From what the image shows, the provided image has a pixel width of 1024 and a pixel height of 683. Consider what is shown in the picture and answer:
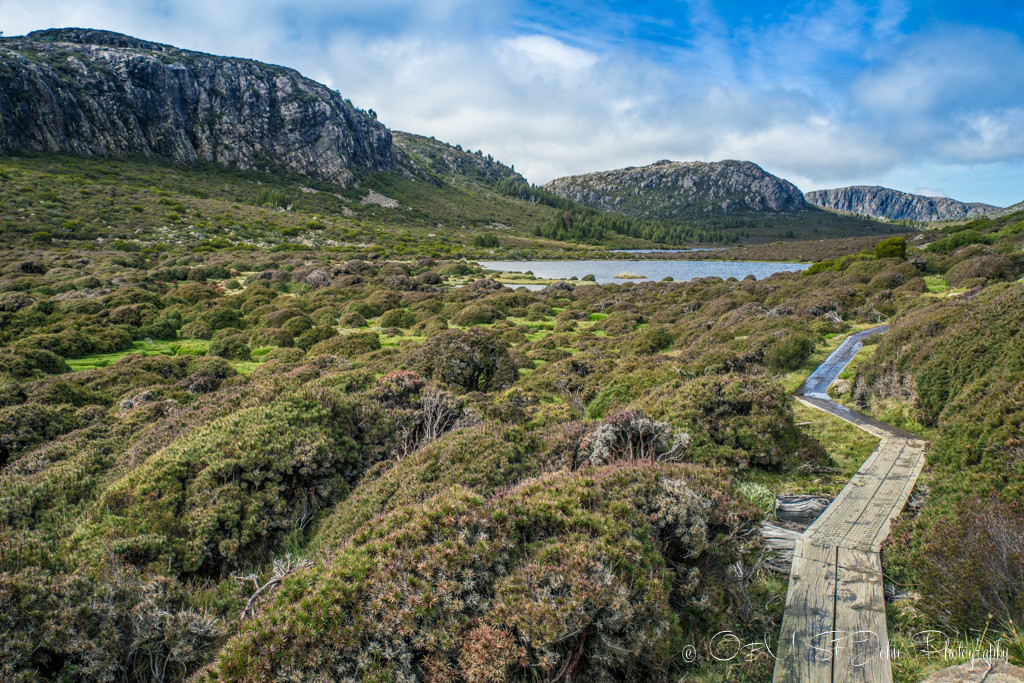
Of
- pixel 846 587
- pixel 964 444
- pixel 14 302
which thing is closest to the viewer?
pixel 846 587

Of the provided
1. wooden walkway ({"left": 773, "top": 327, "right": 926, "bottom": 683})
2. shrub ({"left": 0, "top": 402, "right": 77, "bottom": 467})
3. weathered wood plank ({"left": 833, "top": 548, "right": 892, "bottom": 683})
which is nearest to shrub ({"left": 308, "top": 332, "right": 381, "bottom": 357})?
shrub ({"left": 0, "top": 402, "right": 77, "bottom": 467})

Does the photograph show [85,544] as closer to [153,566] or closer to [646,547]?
[153,566]

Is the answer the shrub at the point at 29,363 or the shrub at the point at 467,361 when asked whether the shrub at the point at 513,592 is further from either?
the shrub at the point at 29,363

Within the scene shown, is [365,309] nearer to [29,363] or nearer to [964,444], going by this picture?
[29,363]

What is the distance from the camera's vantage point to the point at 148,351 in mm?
17797

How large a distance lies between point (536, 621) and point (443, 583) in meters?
0.73

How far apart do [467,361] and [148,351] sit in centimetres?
1406

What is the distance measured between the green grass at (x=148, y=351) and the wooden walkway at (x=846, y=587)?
62.7 feet

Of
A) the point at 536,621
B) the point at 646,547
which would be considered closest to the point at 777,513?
the point at 646,547

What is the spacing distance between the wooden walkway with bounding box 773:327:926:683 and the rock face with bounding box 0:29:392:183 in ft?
380

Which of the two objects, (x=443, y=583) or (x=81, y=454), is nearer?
(x=443, y=583)

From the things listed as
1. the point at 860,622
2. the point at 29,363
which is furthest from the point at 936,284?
the point at 29,363

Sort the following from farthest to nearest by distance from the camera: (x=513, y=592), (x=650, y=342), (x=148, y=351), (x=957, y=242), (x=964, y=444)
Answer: (x=957, y=242), (x=148, y=351), (x=650, y=342), (x=964, y=444), (x=513, y=592)

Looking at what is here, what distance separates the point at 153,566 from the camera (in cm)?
452
